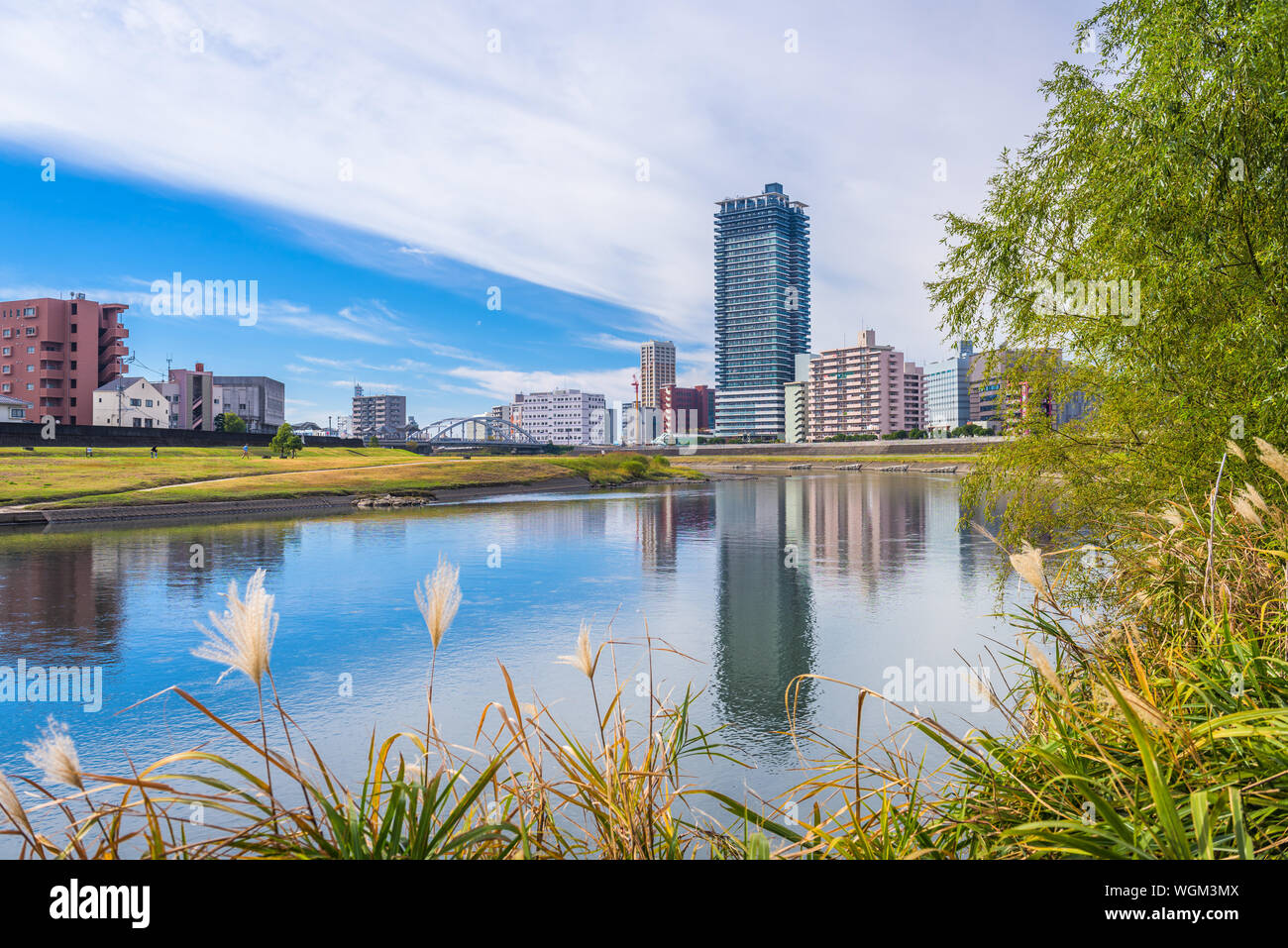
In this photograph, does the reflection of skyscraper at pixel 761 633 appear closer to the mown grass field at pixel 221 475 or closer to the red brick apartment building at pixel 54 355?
the mown grass field at pixel 221 475

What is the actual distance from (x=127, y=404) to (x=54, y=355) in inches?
417

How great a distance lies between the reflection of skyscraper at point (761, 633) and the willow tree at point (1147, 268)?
6327mm

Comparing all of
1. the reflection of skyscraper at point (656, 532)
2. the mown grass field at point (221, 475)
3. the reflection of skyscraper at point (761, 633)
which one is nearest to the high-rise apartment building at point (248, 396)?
the mown grass field at point (221, 475)

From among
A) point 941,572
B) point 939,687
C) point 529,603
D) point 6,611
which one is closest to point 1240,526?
point 939,687

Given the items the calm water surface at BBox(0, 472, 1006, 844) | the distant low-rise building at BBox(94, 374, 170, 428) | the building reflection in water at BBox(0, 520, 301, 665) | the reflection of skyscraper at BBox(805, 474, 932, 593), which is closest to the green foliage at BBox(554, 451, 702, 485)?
the reflection of skyscraper at BBox(805, 474, 932, 593)

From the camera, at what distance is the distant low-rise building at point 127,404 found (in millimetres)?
101750

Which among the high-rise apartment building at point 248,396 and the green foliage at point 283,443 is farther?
the high-rise apartment building at point 248,396

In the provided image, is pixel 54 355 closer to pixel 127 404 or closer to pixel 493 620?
pixel 127 404

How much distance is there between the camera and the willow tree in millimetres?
10609

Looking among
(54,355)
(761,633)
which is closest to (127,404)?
(54,355)

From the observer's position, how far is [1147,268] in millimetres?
12070

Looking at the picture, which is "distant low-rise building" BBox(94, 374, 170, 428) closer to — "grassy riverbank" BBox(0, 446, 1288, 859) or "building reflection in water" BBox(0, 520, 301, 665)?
"building reflection in water" BBox(0, 520, 301, 665)

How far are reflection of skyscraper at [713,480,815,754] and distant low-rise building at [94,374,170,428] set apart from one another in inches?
3935

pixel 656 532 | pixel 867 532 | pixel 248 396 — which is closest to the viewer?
pixel 867 532
